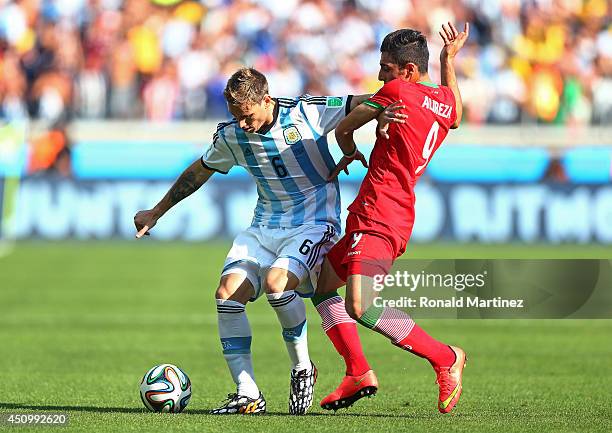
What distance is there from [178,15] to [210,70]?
165 cm

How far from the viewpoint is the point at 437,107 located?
7.12 metres

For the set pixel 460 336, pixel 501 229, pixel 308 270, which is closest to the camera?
pixel 308 270

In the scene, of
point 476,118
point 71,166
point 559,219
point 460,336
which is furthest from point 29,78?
point 460,336

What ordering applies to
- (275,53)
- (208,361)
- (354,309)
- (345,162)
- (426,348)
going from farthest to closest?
1. (275,53)
2. (208,361)
3. (345,162)
4. (426,348)
5. (354,309)

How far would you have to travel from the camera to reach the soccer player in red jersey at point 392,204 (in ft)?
22.6

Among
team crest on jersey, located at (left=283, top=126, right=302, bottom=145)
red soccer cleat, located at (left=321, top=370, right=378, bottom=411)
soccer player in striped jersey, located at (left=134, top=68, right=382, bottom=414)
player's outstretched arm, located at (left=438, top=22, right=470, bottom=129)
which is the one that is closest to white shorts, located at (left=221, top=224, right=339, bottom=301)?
soccer player in striped jersey, located at (left=134, top=68, right=382, bottom=414)

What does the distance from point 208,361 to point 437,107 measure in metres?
3.97

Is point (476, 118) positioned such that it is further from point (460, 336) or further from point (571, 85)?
point (460, 336)

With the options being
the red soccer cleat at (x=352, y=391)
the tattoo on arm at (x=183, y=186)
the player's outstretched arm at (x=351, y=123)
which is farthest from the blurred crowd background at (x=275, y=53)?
the red soccer cleat at (x=352, y=391)

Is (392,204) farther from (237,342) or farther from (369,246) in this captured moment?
(237,342)

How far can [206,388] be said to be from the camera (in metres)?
8.65

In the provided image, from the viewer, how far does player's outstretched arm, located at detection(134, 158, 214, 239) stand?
7.66 m

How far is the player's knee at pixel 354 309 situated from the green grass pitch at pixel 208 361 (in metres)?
0.61

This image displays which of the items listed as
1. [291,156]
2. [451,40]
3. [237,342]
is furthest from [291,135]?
[237,342]
